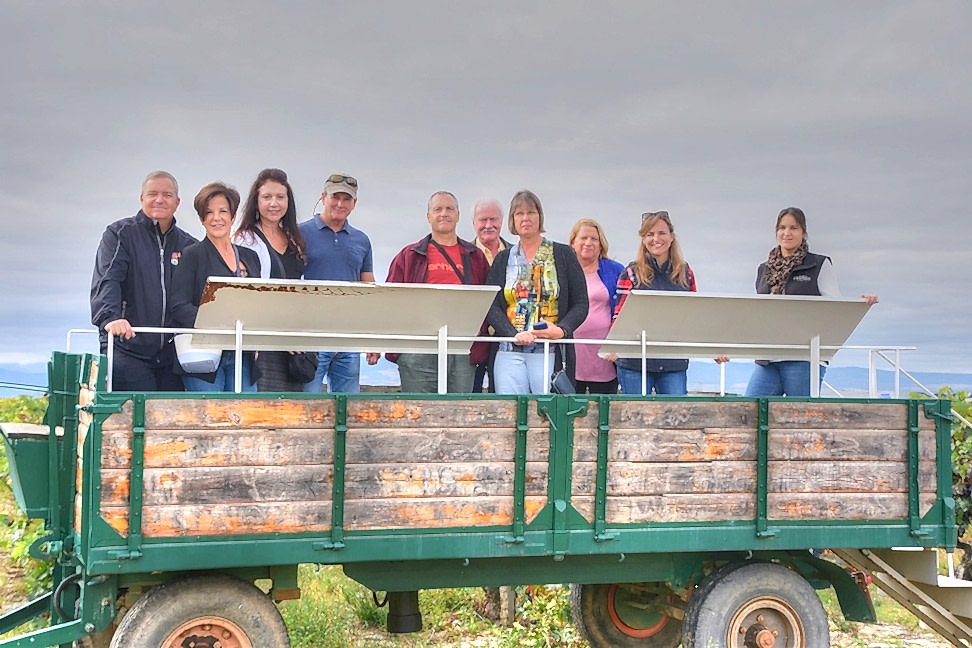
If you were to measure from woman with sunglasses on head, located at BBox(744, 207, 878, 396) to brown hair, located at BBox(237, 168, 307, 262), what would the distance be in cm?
335

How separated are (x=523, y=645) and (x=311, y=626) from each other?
181cm

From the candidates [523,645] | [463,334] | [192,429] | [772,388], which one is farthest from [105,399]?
[772,388]

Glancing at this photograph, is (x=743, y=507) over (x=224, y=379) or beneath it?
beneath

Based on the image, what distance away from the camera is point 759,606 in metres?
7.21

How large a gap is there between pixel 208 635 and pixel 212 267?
7.20 ft

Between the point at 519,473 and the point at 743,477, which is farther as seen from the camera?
the point at 743,477

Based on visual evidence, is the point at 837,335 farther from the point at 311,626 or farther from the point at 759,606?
the point at 311,626

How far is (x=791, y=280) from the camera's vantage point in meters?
8.12

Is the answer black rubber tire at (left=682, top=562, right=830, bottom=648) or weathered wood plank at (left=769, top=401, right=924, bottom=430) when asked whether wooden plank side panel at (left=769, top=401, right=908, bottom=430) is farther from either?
black rubber tire at (left=682, top=562, right=830, bottom=648)

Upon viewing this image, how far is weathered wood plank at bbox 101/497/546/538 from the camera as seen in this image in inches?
231

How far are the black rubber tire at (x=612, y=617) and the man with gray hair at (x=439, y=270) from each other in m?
2.01

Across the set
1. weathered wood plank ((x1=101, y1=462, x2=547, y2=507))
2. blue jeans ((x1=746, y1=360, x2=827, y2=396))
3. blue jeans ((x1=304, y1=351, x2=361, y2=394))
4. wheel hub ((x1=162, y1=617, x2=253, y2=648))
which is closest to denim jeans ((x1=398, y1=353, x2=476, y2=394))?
blue jeans ((x1=304, y1=351, x2=361, y2=394))

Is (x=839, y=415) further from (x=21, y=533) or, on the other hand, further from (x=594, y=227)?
(x=21, y=533)

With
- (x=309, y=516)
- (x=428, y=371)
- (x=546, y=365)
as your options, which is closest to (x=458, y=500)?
(x=309, y=516)
